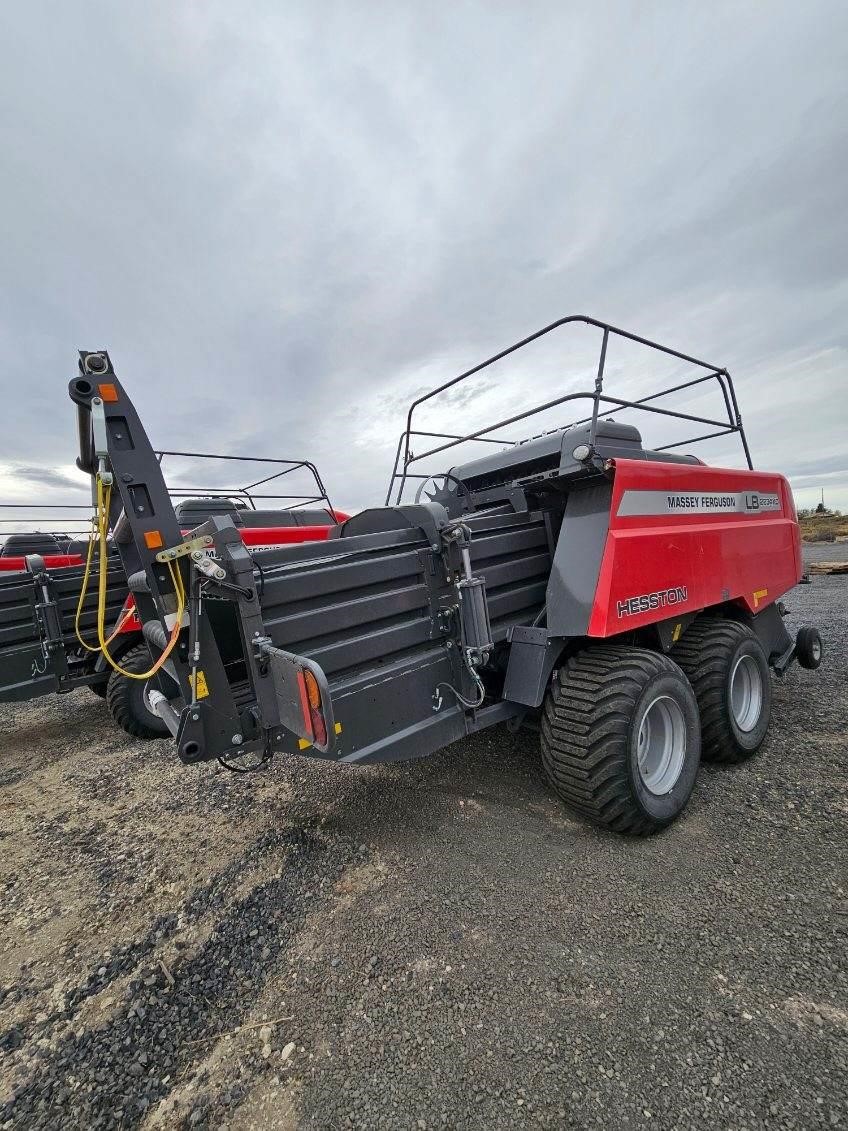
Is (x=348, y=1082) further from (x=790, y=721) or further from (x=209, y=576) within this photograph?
(x=790, y=721)

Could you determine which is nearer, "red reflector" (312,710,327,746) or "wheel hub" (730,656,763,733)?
"red reflector" (312,710,327,746)

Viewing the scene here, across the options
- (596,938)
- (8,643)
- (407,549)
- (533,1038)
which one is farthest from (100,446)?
(8,643)

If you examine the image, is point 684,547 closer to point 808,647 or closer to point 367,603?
point 367,603

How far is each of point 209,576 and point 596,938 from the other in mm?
2134

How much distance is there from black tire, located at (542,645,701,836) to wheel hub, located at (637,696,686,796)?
5cm

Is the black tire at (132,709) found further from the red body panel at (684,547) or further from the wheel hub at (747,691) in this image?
the wheel hub at (747,691)

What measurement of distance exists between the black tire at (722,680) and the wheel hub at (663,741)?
0.60m

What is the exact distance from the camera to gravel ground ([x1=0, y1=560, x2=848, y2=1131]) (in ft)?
5.10

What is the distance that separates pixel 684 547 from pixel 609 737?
136cm

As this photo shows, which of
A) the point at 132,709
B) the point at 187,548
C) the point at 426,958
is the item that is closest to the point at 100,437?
the point at 187,548

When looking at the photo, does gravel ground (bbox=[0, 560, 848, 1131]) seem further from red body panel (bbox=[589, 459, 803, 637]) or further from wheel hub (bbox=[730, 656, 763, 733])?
red body panel (bbox=[589, 459, 803, 637])

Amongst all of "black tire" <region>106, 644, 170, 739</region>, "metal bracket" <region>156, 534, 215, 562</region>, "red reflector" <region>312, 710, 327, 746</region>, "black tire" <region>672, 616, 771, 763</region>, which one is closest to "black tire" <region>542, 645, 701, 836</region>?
"black tire" <region>672, 616, 771, 763</region>

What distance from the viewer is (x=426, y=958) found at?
2035mm

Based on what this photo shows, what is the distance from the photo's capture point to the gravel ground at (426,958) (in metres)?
1.55
